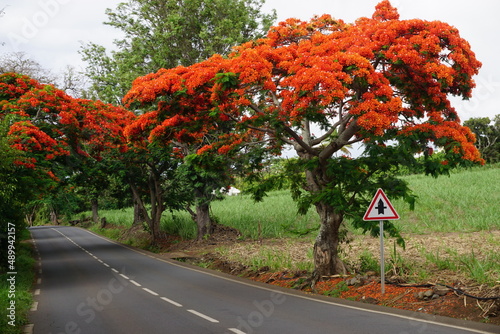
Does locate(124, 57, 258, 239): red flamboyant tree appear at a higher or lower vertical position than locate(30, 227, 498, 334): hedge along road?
higher

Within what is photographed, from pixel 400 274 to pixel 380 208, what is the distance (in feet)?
7.76

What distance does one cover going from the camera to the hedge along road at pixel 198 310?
28.0ft

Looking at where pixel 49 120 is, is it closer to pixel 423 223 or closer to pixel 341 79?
pixel 341 79

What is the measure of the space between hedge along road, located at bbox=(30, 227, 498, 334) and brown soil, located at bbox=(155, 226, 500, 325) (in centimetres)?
59

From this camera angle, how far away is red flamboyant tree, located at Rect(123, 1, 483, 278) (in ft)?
34.9

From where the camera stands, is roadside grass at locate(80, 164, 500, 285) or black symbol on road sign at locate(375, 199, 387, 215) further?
roadside grass at locate(80, 164, 500, 285)

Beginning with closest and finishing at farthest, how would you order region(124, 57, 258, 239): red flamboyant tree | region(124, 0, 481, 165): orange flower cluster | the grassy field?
1. region(124, 0, 481, 165): orange flower cluster
2. region(124, 57, 258, 239): red flamboyant tree
3. the grassy field

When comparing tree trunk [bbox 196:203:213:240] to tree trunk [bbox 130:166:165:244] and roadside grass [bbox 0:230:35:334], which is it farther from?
roadside grass [bbox 0:230:35:334]

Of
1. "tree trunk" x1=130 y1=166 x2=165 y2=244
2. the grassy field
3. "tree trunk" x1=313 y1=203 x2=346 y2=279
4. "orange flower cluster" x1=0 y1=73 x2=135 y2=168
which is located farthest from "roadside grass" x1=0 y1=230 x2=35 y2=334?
the grassy field

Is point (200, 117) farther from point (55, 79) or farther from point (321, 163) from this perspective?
point (55, 79)

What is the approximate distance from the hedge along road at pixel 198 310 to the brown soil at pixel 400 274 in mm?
593

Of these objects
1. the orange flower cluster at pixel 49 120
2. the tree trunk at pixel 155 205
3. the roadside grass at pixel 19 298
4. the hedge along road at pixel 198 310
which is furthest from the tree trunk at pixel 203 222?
the roadside grass at pixel 19 298

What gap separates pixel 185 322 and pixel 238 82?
6000 mm

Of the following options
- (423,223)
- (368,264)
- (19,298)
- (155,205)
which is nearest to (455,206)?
(423,223)
